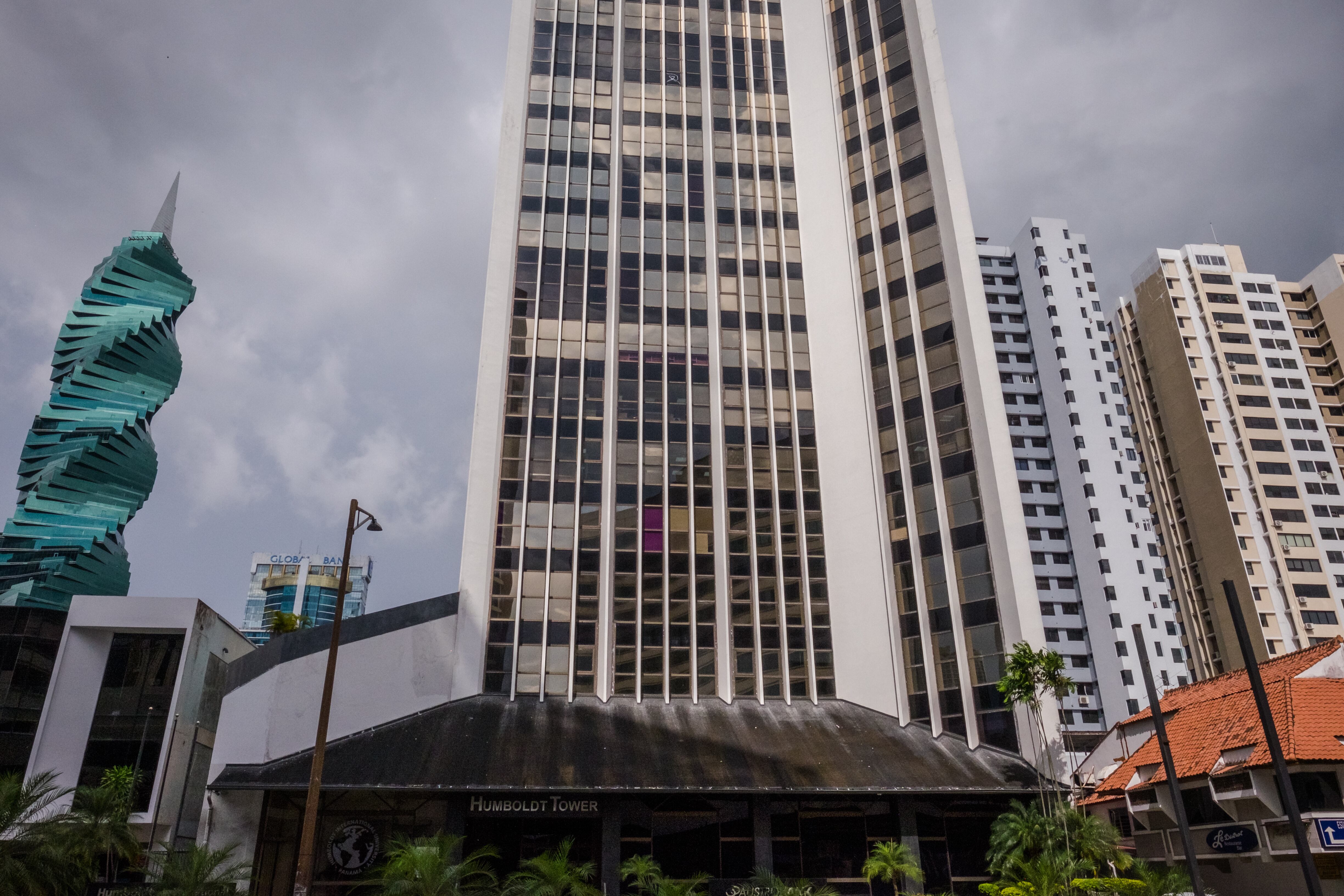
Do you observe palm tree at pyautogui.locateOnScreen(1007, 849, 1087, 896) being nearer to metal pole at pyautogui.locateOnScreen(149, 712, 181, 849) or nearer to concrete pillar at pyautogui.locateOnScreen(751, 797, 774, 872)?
concrete pillar at pyautogui.locateOnScreen(751, 797, 774, 872)

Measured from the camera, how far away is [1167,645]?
8294 cm

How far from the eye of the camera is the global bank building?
3950 centimetres

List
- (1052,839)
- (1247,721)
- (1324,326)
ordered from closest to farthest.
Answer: (1247,721), (1052,839), (1324,326)

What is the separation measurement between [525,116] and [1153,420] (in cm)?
7979

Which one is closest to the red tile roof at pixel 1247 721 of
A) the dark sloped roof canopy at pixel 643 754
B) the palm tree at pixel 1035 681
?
the palm tree at pixel 1035 681

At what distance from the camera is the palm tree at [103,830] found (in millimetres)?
35281

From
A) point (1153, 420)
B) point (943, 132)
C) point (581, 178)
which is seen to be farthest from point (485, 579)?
point (1153, 420)

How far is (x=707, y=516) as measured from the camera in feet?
160

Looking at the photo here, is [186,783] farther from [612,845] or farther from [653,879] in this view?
[653,879]

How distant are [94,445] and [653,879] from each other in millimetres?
69865

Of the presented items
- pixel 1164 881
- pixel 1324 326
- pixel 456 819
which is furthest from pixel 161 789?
pixel 1324 326

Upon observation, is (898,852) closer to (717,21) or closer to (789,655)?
(789,655)

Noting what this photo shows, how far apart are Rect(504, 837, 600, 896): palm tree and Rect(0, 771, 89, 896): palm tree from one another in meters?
15.9

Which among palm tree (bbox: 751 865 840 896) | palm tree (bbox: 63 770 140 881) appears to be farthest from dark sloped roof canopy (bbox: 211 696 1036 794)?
palm tree (bbox: 63 770 140 881)
